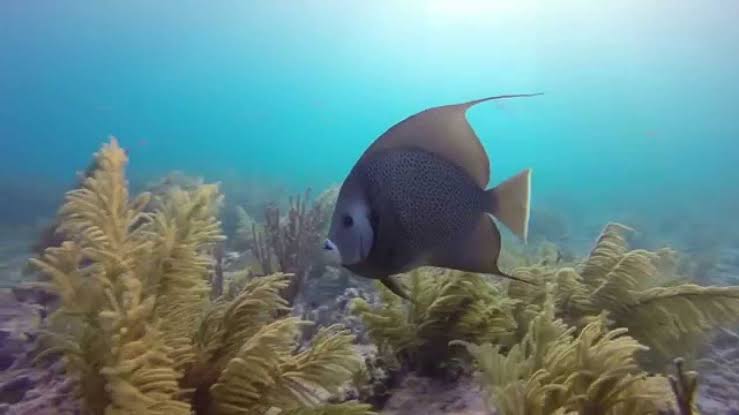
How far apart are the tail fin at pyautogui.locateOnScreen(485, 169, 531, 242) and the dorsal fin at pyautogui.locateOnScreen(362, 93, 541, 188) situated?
0.09m

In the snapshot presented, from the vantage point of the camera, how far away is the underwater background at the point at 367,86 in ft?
235

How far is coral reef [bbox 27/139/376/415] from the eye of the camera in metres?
Answer: 1.79

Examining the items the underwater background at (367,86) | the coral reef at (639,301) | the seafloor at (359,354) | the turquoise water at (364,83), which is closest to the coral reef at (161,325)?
the seafloor at (359,354)

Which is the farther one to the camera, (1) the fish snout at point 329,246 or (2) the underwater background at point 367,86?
(2) the underwater background at point 367,86

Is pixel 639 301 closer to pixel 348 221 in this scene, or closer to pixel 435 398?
pixel 435 398

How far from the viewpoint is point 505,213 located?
1.76 metres

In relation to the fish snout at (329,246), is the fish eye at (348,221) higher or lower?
higher

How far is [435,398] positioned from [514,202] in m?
1.42

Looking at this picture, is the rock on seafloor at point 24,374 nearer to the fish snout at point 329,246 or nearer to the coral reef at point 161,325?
the coral reef at point 161,325

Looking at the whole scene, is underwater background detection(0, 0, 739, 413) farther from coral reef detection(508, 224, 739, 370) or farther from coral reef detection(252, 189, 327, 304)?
coral reef detection(508, 224, 739, 370)

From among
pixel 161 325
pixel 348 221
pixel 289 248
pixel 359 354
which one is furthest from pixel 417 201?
pixel 289 248

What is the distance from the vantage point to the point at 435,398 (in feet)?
9.09

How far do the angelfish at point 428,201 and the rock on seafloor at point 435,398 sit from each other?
1.14 m

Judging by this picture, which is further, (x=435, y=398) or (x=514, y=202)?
(x=435, y=398)
